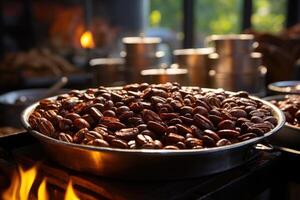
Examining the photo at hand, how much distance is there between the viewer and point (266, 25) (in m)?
4.38

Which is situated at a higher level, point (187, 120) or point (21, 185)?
point (187, 120)

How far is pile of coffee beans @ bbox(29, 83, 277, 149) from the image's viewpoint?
41.3 inches

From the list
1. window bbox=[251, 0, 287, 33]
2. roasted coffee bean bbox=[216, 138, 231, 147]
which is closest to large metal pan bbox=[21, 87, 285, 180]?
roasted coffee bean bbox=[216, 138, 231, 147]

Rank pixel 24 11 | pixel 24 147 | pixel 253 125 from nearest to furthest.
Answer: pixel 253 125
pixel 24 147
pixel 24 11

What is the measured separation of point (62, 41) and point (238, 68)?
7.47 feet

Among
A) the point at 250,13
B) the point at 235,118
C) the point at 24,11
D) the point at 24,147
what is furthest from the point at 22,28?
the point at 235,118

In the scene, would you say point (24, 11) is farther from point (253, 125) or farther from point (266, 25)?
point (253, 125)

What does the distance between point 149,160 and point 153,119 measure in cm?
18

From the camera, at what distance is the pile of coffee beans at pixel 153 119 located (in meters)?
1.05

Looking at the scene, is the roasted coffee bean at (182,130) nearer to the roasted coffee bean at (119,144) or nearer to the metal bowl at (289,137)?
the roasted coffee bean at (119,144)

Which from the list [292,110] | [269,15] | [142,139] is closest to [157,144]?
[142,139]

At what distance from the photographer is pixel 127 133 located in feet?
3.47

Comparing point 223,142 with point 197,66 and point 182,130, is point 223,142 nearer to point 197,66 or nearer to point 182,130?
point 182,130

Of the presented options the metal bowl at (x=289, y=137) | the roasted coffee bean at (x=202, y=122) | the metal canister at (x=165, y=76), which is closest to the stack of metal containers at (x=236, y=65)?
the metal canister at (x=165, y=76)
